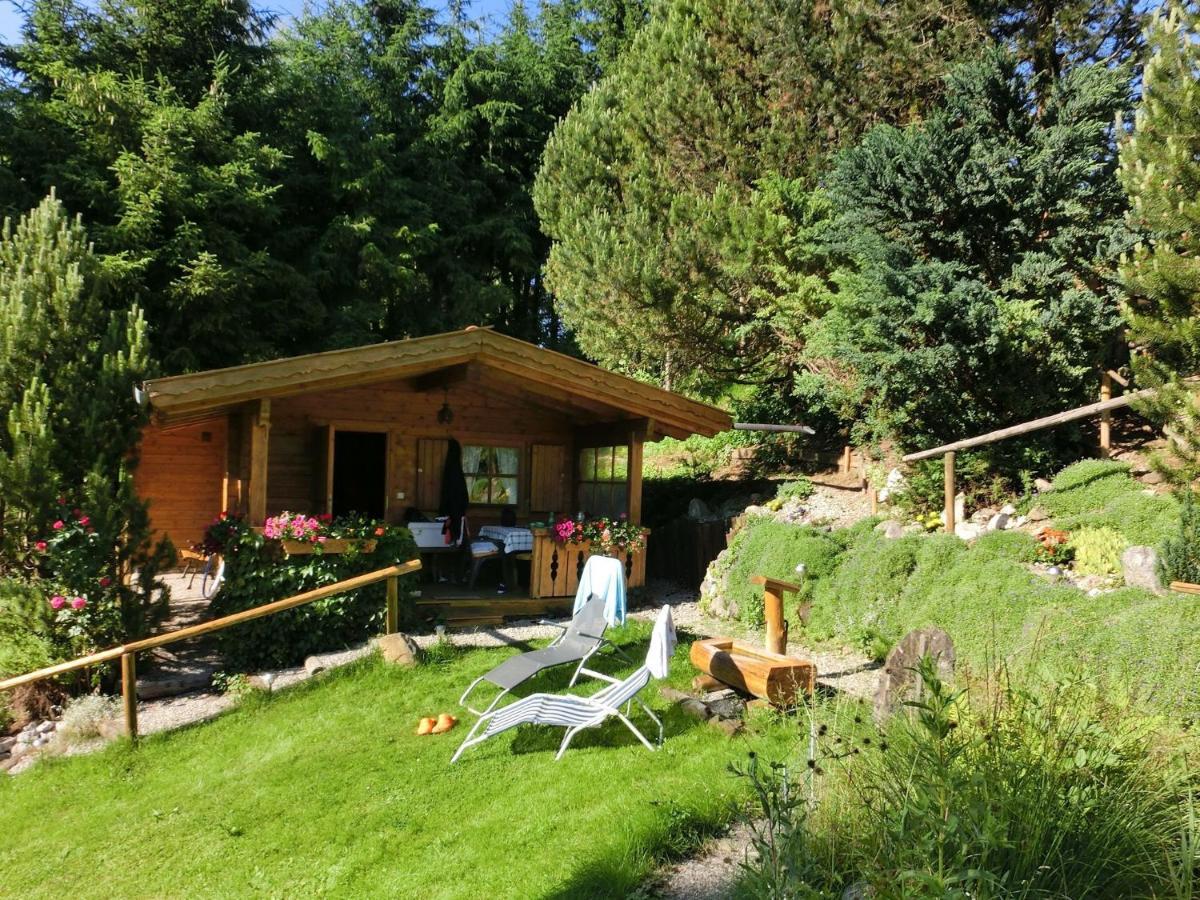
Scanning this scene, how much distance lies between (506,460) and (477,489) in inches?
23.7

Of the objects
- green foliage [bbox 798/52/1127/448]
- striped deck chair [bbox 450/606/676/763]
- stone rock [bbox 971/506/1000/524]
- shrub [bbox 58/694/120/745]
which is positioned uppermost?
green foliage [bbox 798/52/1127/448]

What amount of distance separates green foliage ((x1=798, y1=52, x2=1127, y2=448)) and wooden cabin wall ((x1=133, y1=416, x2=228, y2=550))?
10022 mm

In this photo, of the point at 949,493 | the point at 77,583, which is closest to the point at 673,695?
the point at 949,493

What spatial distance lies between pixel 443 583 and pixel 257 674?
3333 mm

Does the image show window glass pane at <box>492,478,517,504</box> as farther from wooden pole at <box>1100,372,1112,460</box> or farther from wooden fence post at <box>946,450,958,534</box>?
wooden pole at <box>1100,372,1112,460</box>

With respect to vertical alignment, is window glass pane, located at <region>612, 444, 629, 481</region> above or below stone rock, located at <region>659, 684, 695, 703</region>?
above

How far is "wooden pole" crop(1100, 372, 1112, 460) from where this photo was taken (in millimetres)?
7457

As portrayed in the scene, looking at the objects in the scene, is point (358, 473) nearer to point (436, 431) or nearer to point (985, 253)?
point (436, 431)

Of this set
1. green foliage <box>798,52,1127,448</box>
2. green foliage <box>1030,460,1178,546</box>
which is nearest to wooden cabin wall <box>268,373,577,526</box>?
green foliage <box>798,52,1127,448</box>

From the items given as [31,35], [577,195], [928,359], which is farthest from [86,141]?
[928,359]

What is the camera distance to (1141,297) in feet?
25.2

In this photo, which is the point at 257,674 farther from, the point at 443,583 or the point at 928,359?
the point at 928,359

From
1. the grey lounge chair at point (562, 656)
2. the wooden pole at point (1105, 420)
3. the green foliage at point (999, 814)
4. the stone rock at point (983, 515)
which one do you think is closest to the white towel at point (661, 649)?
the grey lounge chair at point (562, 656)

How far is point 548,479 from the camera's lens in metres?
11.2
